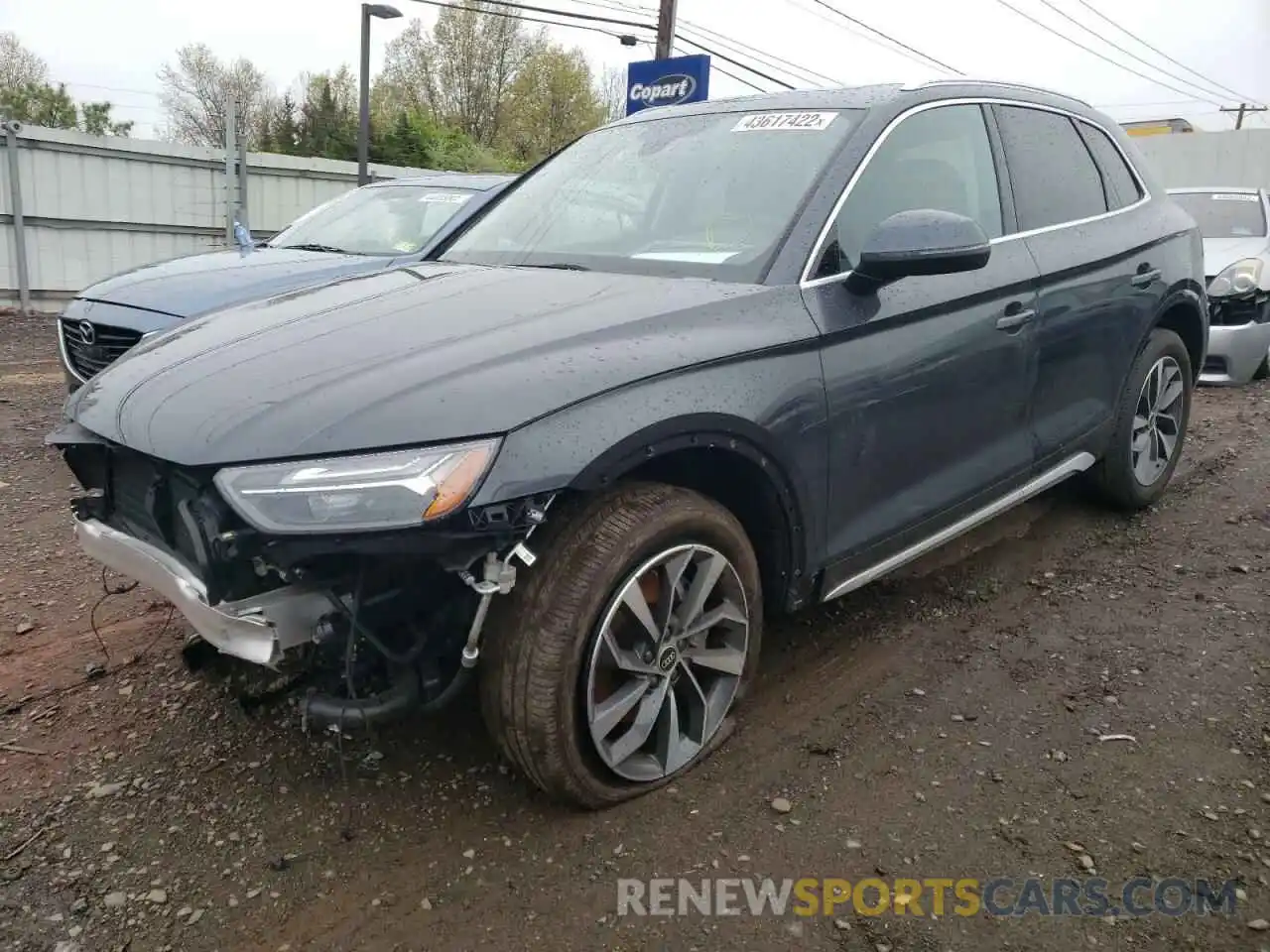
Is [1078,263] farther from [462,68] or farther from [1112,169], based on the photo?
[462,68]

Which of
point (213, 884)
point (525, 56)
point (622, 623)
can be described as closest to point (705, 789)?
point (622, 623)

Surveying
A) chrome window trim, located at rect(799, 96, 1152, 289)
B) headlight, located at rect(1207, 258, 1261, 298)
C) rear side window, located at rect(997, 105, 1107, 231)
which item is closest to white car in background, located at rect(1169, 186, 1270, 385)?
headlight, located at rect(1207, 258, 1261, 298)

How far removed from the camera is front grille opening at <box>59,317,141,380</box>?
490 cm

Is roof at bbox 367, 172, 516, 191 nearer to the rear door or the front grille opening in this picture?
the front grille opening

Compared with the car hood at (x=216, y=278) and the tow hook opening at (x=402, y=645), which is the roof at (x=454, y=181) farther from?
A: the tow hook opening at (x=402, y=645)

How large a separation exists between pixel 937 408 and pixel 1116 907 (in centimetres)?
142

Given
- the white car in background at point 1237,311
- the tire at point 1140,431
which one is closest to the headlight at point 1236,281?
the white car in background at point 1237,311

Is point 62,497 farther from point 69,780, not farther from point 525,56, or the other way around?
point 525,56

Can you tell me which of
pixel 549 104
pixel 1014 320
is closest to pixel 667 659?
pixel 1014 320

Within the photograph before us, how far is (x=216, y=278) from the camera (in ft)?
17.1

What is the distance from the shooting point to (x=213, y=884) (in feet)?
7.18

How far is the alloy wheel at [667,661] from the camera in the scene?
229 cm

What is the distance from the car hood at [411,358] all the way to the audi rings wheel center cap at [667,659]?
681 mm

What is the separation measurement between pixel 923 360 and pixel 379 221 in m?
4.71
